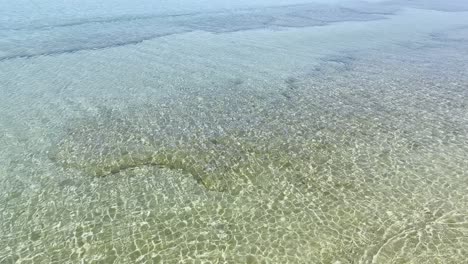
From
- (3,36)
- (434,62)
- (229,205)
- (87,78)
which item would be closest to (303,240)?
(229,205)

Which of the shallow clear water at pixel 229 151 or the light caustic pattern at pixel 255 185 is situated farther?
the shallow clear water at pixel 229 151

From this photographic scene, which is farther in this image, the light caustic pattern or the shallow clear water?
the shallow clear water

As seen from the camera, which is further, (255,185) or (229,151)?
(229,151)

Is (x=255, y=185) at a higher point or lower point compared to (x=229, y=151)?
lower

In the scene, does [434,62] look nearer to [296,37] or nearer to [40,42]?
[296,37]
